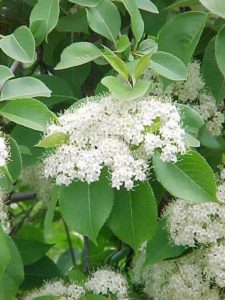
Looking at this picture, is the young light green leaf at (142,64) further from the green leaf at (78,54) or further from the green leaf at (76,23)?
the green leaf at (76,23)

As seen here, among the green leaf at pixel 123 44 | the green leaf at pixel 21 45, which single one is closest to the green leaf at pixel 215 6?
the green leaf at pixel 123 44

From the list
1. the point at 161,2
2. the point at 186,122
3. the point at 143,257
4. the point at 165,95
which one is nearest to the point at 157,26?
the point at 161,2

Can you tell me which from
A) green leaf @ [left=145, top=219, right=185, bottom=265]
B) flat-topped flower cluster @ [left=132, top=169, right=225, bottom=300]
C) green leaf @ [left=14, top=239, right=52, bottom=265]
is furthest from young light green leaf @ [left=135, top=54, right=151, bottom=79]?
green leaf @ [left=14, top=239, right=52, bottom=265]

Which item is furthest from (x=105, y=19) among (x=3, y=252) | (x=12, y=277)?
(x=12, y=277)

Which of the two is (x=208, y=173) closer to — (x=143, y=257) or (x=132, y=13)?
(x=132, y=13)

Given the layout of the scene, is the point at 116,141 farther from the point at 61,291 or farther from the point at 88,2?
the point at 61,291

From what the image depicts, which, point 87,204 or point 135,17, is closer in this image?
point 87,204
